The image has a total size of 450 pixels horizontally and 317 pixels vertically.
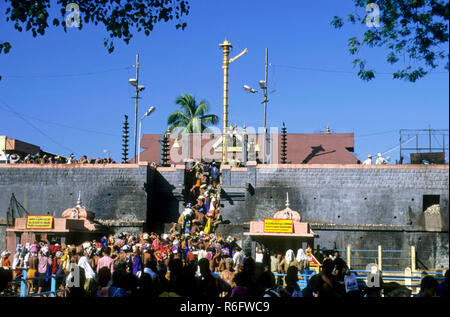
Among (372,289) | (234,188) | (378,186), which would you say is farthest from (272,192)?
(372,289)

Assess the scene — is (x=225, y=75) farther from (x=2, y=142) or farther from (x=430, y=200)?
(x=2, y=142)

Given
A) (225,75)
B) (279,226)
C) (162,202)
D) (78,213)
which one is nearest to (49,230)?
(78,213)

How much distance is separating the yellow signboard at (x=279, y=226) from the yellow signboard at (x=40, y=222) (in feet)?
26.0

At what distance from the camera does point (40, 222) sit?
2205 cm

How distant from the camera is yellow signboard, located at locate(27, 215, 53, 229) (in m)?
22.0

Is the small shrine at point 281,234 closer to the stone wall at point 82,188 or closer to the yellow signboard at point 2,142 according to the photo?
the stone wall at point 82,188

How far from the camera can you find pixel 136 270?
13492 mm

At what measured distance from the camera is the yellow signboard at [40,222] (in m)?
22.0

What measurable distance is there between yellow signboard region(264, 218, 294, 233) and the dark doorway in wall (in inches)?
261

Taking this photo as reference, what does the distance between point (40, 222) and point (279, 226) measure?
346 inches

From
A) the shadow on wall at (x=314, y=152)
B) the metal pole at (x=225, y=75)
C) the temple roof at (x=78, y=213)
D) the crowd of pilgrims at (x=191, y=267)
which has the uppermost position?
the metal pole at (x=225, y=75)

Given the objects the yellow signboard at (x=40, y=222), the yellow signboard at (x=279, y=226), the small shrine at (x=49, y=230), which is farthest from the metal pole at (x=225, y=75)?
the yellow signboard at (x=40, y=222)

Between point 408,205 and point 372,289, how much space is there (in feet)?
51.3

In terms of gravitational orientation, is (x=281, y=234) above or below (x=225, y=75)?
below
